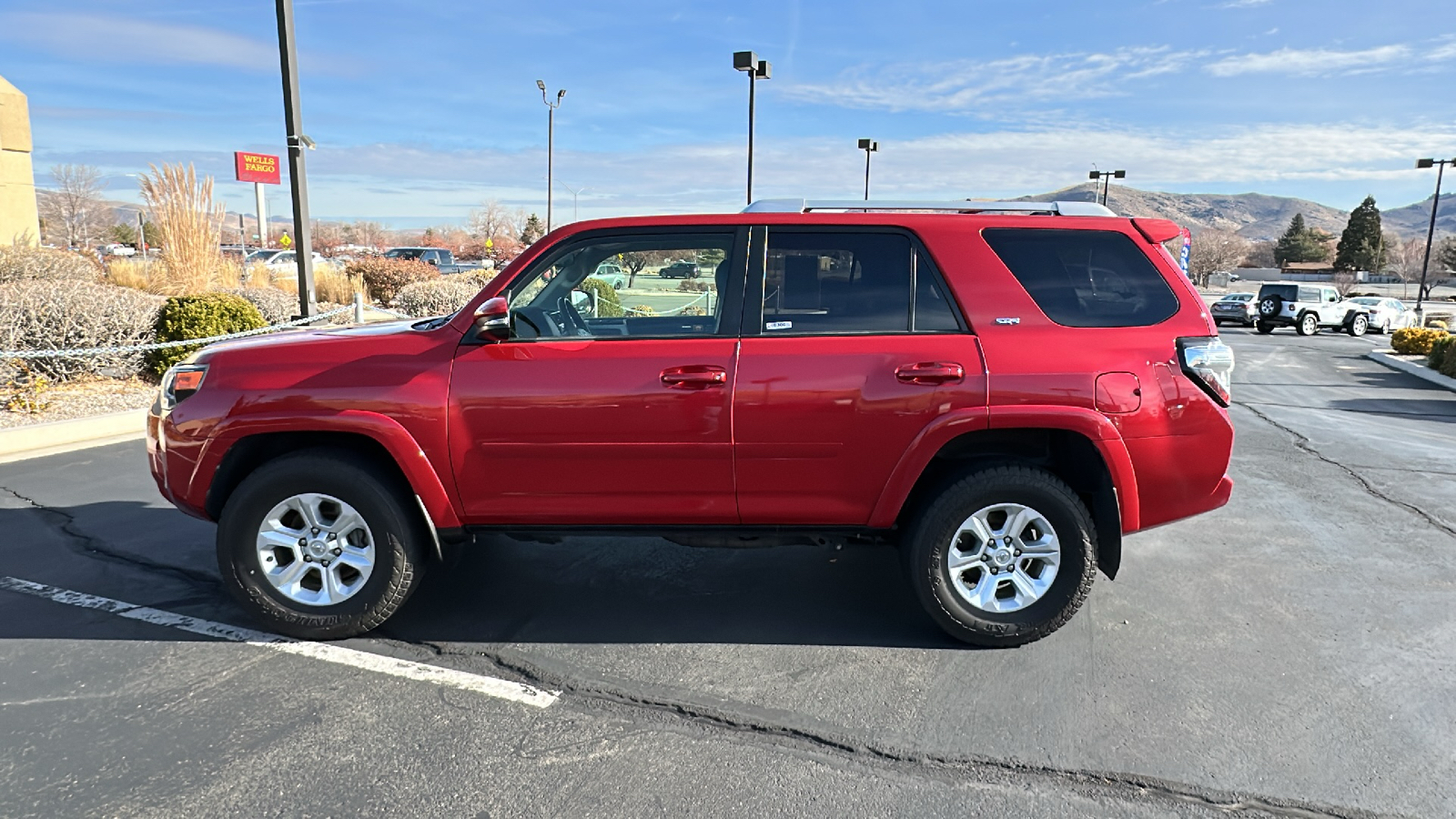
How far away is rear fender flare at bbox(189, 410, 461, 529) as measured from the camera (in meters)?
3.74

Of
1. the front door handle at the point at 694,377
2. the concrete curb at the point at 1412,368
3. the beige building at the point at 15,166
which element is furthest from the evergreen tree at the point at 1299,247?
the front door handle at the point at 694,377

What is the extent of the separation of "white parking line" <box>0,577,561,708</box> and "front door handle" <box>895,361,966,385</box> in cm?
185

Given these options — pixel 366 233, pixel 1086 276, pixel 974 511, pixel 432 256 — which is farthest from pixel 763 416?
pixel 366 233

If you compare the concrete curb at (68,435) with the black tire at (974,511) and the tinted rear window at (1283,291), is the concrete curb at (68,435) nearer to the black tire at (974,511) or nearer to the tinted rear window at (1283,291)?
the black tire at (974,511)

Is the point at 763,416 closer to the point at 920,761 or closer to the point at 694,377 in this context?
the point at 694,377

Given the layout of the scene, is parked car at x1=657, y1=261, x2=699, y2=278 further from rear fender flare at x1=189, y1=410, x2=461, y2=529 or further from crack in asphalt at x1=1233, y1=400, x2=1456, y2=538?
crack in asphalt at x1=1233, y1=400, x2=1456, y2=538

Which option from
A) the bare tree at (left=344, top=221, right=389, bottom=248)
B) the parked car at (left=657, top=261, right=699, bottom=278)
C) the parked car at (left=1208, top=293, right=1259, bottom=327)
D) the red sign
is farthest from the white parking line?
the bare tree at (left=344, top=221, right=389, bottom=248)

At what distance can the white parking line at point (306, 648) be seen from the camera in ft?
11.5

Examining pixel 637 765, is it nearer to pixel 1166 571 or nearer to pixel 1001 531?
pixel 1001 531

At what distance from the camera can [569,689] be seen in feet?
11.5

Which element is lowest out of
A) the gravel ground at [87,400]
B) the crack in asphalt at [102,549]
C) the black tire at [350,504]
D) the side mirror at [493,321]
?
the crack in asphalt at [102,549]

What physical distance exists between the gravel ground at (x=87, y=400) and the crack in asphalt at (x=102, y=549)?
9.18ft

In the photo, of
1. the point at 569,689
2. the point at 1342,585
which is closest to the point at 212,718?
the point at 569,689

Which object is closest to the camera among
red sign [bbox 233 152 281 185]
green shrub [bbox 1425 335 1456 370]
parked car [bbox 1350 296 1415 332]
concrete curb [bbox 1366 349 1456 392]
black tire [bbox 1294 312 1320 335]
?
concrete curb [bbox 1366 349 1456 392]
